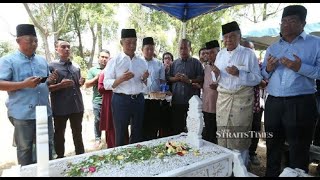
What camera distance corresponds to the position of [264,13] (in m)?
15.7

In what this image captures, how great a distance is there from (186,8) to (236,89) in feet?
8.07

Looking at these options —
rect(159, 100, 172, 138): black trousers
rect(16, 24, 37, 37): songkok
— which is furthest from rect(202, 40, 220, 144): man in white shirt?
rect(16, 24, 37, 37): songkok

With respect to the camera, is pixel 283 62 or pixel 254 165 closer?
pixel 283 62

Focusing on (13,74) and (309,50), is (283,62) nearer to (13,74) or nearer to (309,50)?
(309,50)

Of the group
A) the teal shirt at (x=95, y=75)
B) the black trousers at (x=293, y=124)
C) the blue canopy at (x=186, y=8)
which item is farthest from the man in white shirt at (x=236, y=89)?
the teal shirt at (x=95, y=75)

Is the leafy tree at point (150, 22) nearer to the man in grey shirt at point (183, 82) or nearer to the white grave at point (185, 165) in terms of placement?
the man in grey shirt at point (183, 82)

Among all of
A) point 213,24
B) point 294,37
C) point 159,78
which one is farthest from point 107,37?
point 294,37

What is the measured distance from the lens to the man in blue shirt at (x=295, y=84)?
8.73 feet

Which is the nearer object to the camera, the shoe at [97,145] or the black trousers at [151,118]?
the black trousers at [151,118]

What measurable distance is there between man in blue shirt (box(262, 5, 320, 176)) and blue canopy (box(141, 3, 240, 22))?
209cm

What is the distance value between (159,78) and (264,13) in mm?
13500

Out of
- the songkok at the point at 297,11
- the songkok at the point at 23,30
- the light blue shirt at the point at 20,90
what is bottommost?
the light blue shirt at the point at 20,90

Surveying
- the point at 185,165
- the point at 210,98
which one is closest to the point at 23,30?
the point at 185,165

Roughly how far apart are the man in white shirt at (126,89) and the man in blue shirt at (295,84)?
1.63m
